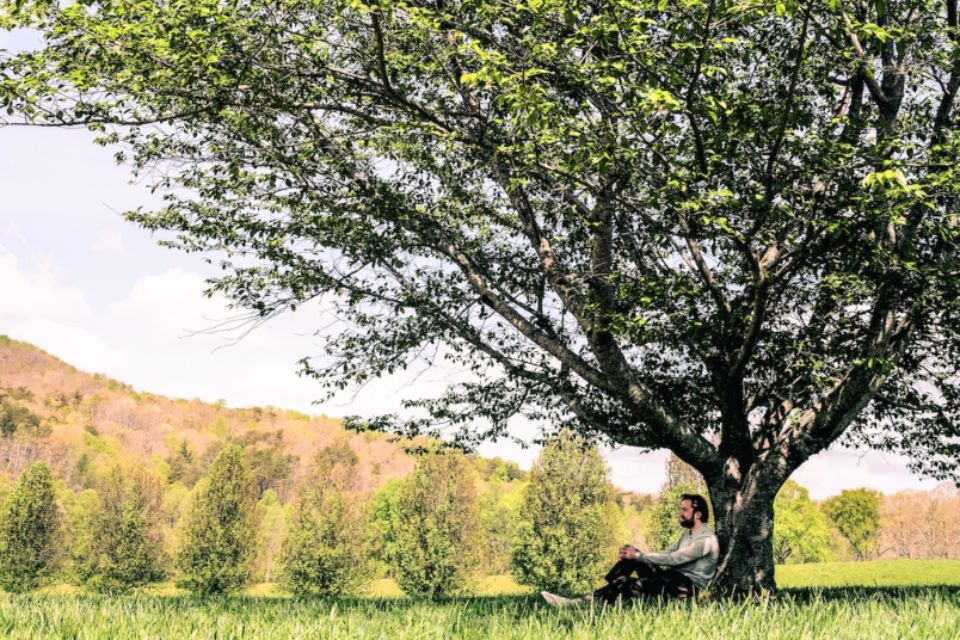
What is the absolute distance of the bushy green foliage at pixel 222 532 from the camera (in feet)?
134

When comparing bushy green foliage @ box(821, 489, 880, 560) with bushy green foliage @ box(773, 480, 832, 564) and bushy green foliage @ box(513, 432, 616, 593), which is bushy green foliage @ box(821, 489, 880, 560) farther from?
bushy green foliage @ box(513, 432, 616, 593)

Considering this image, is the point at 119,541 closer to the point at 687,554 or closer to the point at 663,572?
the point at 663,572

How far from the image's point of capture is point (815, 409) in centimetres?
1124

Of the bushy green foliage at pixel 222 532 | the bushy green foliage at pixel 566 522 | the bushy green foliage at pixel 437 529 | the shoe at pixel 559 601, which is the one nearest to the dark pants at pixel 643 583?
the shoe at pixel 559 601

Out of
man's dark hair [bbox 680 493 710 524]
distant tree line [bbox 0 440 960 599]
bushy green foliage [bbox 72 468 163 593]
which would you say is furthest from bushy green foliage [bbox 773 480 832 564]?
man's dark hair [bbox 680 493 710 524]

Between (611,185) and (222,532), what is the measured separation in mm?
38664

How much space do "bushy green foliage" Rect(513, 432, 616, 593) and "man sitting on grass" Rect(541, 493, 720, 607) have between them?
30.7m

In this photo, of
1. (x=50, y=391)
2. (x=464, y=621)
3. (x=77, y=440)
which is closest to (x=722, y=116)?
(x=464, y=621)

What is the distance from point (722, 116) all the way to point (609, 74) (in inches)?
60.3

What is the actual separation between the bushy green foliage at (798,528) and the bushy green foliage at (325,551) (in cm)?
3701

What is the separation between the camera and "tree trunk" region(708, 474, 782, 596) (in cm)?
1075

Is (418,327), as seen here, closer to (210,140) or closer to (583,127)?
(210,140)

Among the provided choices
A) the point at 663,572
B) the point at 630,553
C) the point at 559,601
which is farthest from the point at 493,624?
the point at 663,572

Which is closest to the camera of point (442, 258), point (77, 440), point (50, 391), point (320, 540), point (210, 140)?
point (210, 140)
